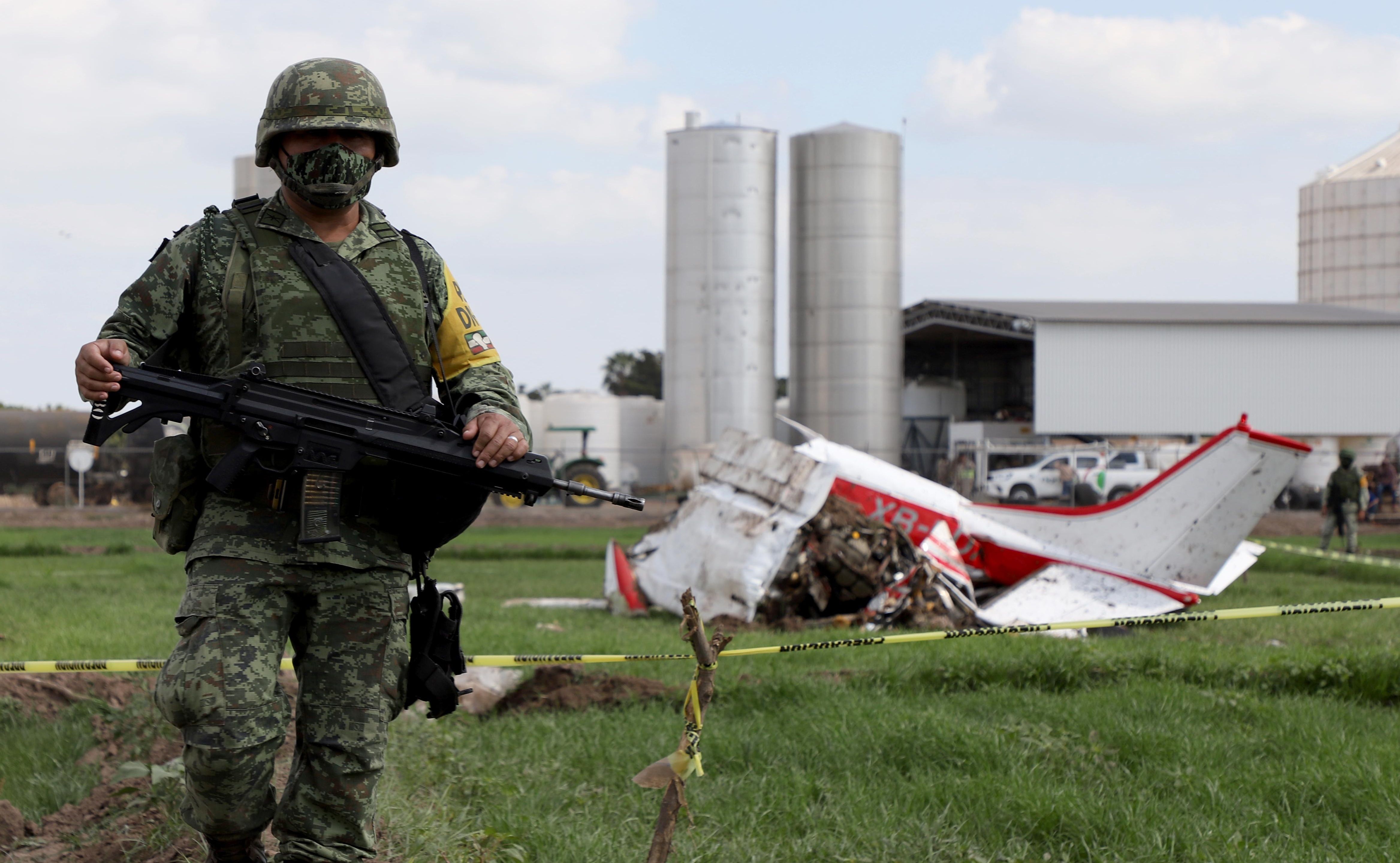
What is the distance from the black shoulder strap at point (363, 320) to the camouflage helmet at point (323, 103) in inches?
11.6

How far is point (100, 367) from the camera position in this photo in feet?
9.95

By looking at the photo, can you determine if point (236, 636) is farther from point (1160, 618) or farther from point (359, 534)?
point (1160, 618)

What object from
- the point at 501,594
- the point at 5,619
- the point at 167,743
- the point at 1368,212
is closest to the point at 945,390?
the point at 1368,212

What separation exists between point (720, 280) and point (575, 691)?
106 feet

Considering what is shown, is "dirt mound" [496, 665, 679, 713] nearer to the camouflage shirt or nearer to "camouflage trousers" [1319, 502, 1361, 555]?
the camouflage shirt

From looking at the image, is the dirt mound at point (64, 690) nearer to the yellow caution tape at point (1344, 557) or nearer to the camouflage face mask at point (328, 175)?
the camouflage face mask at point (328, 175)

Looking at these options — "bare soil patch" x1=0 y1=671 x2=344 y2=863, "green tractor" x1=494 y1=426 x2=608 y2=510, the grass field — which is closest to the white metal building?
"green tractor" x1=494 y1=426 x2=608 y2=510

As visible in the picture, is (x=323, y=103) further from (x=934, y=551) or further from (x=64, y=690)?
(x=934, y=551)

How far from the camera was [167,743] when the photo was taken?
215 inches

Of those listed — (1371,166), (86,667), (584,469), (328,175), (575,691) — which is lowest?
(584,469)

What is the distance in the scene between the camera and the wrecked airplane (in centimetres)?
1107

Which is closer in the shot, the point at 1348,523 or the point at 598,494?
the point at 598,494

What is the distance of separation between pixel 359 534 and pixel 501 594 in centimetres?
1121

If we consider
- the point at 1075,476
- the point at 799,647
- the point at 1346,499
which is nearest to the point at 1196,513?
the point at 799,647
